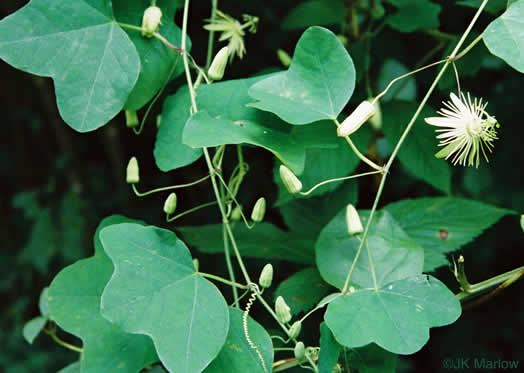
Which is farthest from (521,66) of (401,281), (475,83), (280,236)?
(475,83)

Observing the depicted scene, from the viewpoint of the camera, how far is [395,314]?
0.47 metres

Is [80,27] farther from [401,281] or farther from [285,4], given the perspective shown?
[285,4]

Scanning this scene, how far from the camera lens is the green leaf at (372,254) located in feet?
1.81

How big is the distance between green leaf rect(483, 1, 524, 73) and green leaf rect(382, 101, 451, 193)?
28 cm

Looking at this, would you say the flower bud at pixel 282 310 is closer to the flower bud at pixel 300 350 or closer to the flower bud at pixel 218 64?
the flower bud at pixel 300 350

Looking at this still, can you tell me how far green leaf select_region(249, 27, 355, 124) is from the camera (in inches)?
20.5

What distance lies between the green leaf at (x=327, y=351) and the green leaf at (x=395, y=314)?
3 centimetres

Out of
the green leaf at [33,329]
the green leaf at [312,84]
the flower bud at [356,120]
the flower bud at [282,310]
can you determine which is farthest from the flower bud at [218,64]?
the green leaf at [33,329]

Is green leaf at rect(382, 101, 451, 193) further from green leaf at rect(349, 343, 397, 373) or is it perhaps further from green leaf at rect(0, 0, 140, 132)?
green leaf at rect(0, 0, 140, 132)

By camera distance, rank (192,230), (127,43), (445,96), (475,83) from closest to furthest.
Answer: (127,43), (192,230), (445,96), (475,83)

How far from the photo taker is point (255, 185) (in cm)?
100

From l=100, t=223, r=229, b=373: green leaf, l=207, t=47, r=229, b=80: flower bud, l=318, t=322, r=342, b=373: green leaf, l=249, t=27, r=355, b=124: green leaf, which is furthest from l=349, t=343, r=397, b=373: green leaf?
l=207, t=47, r=229, b=80: flower bud

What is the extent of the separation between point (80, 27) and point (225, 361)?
417 millimetres

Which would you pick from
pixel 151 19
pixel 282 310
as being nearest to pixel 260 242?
pixel 282 310
